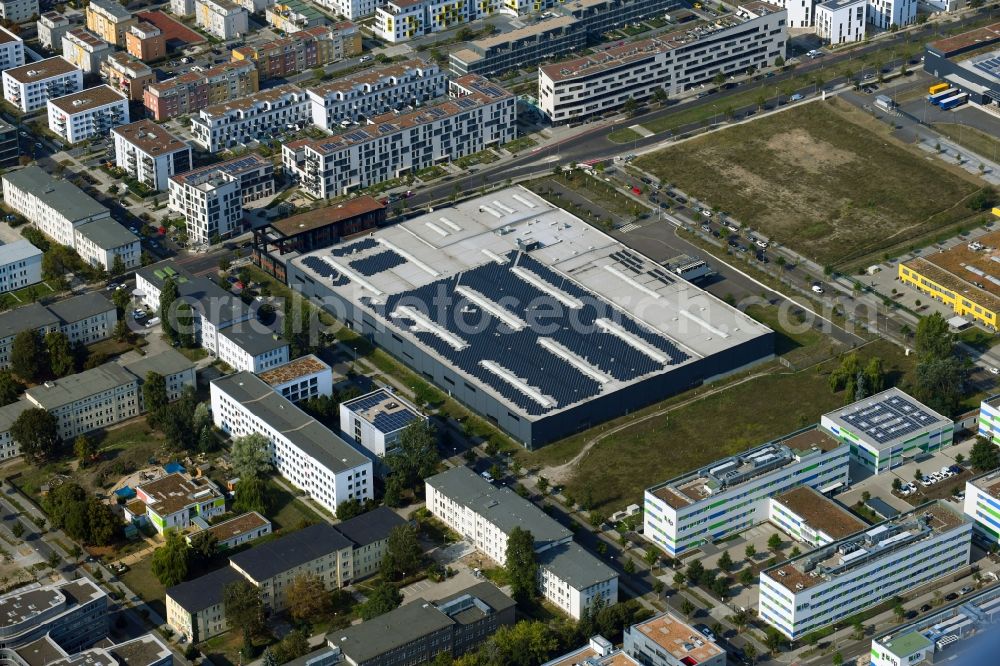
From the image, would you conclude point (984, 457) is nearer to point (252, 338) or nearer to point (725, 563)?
point (725, 563)

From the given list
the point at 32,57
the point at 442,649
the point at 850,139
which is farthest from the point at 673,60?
the point at 442,649

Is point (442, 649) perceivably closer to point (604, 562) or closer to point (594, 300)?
point (604, 562)

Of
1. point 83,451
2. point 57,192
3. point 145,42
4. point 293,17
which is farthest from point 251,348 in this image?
point 293,17

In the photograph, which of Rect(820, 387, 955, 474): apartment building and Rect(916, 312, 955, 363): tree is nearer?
Rect(820, 387, 955, 474): apartment building

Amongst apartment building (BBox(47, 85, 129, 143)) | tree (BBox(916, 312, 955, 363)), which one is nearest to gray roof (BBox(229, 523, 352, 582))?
tree (BBox(916, 312, 955, 363))

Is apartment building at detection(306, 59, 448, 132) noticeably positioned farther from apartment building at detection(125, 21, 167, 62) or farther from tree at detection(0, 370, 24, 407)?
tree at detection(0, 370, 24, 407)

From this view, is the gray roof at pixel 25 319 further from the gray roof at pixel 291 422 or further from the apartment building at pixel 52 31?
the apartment building at pixel 52 31

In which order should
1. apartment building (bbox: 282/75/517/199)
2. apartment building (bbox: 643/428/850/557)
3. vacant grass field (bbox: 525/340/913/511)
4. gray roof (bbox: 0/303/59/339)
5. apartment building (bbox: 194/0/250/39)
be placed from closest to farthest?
apartment building (bbox: 643/428/850/557) → vacant grass field (bbox: 525/340/913/511) → gray roof (bbox: 0/303/59/339) → apartment building (bbox: 282/75/517/199) → apartment building (bbox: 194/0/250/39)

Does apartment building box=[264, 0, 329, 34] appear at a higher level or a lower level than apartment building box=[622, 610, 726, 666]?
higher
